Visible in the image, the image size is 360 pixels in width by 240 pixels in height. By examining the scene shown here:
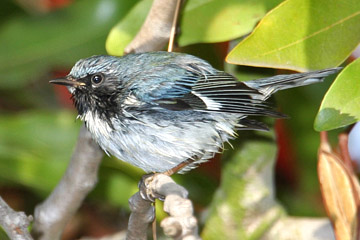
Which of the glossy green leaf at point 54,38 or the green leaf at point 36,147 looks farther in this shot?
the glossy green leaf at point 54,38

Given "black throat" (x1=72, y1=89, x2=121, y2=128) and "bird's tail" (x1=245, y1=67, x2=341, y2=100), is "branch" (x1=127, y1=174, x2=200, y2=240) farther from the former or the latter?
"bird's tail" (x1=245, y1=67, x2=341, y2=100)

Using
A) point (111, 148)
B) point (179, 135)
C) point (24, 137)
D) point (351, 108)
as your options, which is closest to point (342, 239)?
point (351, 108)

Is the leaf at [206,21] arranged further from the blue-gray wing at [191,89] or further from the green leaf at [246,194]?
the green leaf at [246,194]

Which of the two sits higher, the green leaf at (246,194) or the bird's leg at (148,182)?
the bird's leg at (148,182)

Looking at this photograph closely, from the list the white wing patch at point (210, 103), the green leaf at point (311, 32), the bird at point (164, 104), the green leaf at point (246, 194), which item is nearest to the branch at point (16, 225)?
the bird at point (164, 104)

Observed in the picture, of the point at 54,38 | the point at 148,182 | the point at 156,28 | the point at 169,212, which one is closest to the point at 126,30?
the point at 156,28

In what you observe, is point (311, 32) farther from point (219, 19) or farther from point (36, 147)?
point (36, 147)

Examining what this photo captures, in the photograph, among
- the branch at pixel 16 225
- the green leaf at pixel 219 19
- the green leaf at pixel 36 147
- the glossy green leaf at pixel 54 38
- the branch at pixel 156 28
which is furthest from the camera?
the glossy green leaf at pixel 54 38
